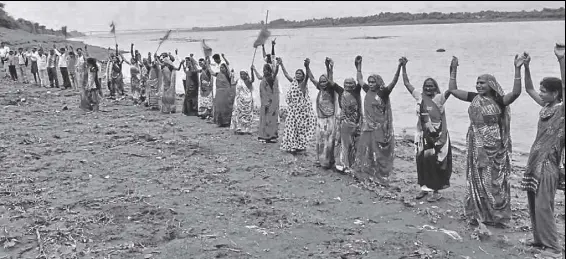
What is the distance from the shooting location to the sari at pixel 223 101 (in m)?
10.6

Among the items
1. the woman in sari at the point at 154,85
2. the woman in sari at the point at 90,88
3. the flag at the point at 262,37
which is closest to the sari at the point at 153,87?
the woman in sari at the point at 154,85

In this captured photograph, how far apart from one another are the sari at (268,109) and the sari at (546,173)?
531cm

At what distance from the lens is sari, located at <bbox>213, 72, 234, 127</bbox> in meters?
10.6

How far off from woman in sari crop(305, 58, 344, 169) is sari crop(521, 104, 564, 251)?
3091 millimetres

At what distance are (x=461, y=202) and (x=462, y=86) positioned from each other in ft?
46.8

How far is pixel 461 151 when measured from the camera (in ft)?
32.2

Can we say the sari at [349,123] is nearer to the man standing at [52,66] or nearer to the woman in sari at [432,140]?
the woman in sari at [432,140]

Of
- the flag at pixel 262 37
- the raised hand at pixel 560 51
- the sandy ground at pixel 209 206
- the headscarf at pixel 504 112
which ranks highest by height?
the raised hand at pixel 560 51

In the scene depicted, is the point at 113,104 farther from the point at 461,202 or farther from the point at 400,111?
the point at 461,202

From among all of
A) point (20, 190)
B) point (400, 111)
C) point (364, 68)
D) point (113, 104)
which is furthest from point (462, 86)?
point (20, 190)

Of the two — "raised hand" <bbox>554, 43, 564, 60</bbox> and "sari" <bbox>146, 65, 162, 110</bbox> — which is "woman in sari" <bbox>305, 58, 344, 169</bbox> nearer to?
"raised hand" <bbox>554, 43, 564, 60</bbox>

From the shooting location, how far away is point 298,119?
8242mm

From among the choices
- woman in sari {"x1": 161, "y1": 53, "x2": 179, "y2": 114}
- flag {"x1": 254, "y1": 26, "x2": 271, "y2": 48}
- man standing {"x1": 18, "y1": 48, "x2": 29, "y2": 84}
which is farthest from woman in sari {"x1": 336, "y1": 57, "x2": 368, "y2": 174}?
man standing {"x1": 18, "y1": 48, "x2": 29, "y2": 84}

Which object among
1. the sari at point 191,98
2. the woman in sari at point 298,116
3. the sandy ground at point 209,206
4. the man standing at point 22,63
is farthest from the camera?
the man standing at point 22,63
